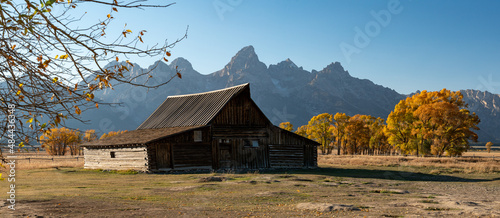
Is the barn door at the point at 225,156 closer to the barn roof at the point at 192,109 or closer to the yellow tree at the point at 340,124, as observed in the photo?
the barn roof at the point at 192,109

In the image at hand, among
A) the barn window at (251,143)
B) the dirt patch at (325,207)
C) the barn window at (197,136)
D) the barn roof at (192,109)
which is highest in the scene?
the barn roof at (192,109)

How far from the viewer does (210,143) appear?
3359 cm

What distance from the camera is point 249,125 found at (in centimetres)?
3588

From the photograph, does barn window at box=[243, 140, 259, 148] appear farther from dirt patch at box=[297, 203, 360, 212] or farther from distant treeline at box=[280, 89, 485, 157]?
distant treeline at box=[280, 89, 485, 157]

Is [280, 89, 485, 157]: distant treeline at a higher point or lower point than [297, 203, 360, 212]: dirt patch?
higher

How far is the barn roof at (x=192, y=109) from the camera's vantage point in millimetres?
35156

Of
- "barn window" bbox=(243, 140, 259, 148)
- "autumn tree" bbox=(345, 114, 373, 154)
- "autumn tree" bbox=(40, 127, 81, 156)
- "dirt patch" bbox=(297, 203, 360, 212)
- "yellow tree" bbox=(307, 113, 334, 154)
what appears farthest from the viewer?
"yellow tree" bbox=(307, 113, 334, 154)

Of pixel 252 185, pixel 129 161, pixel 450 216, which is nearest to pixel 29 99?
pixel 450 216

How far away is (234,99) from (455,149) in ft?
118

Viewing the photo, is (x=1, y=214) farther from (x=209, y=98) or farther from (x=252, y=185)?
(x=209, y=98)

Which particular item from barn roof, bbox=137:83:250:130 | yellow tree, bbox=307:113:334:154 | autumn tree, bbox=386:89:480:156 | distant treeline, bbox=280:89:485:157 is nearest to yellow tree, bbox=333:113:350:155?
yellow tree, bbox=307:113:334:154

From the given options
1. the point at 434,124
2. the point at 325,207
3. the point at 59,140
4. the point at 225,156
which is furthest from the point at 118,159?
the point at 434,124

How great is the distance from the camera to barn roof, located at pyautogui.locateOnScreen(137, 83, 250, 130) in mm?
35156

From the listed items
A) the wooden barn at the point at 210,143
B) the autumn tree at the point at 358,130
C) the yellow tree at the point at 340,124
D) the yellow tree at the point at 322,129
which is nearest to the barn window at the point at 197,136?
the wooden barn at the point at 210,143
